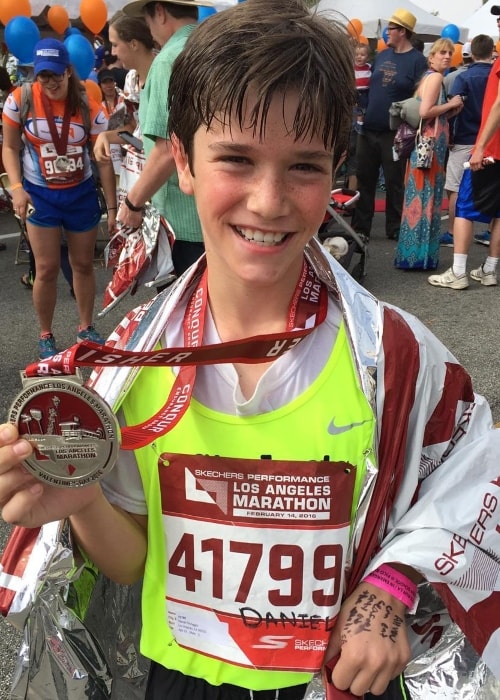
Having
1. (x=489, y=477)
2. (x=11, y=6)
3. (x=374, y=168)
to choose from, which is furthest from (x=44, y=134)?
(x=11, y=6)

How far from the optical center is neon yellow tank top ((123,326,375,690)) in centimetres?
108

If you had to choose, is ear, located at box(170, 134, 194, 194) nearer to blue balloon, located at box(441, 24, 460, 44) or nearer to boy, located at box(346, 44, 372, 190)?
boy, located at box(346, 44, 372, 190)

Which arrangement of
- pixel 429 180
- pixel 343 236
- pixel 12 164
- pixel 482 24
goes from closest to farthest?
1. pixel 12 164
2. pixel 343 236
3. pixel 429 180
4. pixel 482 24

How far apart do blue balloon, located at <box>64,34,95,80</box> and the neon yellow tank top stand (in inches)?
284

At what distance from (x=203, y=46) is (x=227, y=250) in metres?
0.32

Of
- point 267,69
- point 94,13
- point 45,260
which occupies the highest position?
point 267,69

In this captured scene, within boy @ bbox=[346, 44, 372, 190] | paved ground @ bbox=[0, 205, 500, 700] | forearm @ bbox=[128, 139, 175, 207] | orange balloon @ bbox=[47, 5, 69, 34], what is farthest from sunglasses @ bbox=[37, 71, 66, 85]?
orange balloon @ bbox=[47, 5, 69, 34]

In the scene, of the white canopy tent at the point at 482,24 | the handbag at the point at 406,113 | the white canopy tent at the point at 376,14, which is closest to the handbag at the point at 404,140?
the handbag at the point at 406,113

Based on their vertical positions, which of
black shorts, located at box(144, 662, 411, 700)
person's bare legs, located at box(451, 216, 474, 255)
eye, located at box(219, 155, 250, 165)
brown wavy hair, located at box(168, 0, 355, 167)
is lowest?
person's bare legs, located at box(451, 216, 474, 255)

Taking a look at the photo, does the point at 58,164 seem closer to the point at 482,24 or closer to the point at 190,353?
the point at 190,353

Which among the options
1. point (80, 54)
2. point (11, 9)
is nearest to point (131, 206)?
point (80, 54)

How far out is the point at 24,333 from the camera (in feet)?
15.1

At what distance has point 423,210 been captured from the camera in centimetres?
571

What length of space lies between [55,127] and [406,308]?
272 cm
